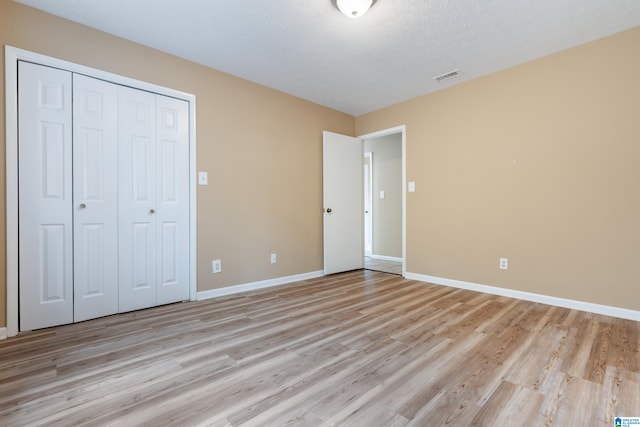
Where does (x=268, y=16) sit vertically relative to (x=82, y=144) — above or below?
above

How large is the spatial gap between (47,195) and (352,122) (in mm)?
3767

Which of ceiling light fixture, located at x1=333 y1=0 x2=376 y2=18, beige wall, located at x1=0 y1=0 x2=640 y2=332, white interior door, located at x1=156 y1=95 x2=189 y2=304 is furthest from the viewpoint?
white interior door, located at x1=156 y1=95 x2=189 y2=304

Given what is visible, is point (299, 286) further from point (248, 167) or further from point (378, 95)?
point (378, 95)

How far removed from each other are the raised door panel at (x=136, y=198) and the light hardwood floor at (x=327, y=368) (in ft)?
0.81

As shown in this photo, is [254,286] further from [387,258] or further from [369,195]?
[369,195]

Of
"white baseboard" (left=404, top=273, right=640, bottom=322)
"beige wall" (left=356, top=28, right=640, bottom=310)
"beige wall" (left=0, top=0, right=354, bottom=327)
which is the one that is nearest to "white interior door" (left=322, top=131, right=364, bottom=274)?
"beige wall" (left=0, top=0, right=354, bottom=327)

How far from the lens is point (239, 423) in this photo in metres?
1.21

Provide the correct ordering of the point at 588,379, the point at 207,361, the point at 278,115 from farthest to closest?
1. the point at 278,115
2. the point at 207,361
3. the point at 588,379

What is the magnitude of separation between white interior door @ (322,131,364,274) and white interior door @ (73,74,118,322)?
2444mm

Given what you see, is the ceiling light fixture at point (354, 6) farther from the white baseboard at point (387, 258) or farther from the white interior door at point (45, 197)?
the white baseboard at point (387, 258)

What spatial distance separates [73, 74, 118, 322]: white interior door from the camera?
7.67 ft

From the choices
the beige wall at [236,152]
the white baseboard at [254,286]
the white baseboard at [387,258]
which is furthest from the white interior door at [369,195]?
the white baseboard at [254,286]

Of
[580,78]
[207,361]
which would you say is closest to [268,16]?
[207,361]

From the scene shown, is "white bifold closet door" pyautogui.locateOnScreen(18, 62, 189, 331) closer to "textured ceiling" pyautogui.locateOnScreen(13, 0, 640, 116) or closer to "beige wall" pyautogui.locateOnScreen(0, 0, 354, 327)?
"beige wall" pyautogui.locateOnScreen(0, 0, 354, 327)
